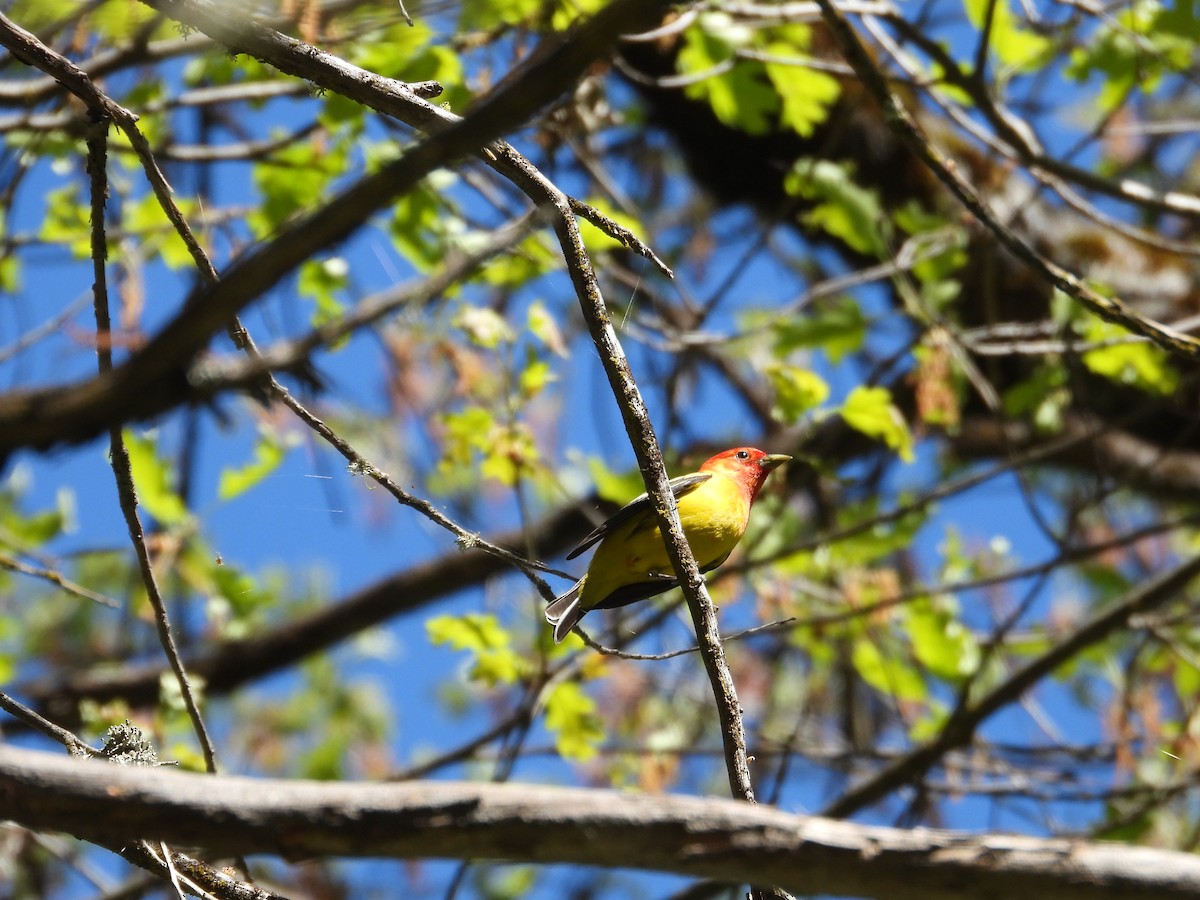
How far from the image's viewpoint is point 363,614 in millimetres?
6340

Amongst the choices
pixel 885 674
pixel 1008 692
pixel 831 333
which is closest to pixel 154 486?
pixel 831 333

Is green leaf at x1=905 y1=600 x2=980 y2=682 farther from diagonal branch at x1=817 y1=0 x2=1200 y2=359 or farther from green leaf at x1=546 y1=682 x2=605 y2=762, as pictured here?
diagonal branch at x1=817 y1=0 x2=1200 y2=359

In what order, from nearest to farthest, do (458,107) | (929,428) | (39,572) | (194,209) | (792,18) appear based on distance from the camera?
(39,572)
(458,107)
(792,18)
(194,209)
(929,428)

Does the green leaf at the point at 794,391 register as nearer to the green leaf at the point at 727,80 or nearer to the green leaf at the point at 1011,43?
the green leaf at the point at 727,80

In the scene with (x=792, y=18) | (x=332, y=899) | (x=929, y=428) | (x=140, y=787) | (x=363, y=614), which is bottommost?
(x=140, y=787)

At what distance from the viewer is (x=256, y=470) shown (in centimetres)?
478

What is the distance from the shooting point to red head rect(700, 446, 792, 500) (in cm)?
411

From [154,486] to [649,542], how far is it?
2.16 metres

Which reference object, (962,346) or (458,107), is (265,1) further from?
(962,346)

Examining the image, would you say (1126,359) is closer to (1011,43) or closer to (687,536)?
(1011,43)

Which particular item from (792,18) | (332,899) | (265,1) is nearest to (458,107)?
(265,1)

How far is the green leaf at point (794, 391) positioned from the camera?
438 centimetres

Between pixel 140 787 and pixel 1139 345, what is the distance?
13.4 feet

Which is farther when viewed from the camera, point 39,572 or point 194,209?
point 194,209
